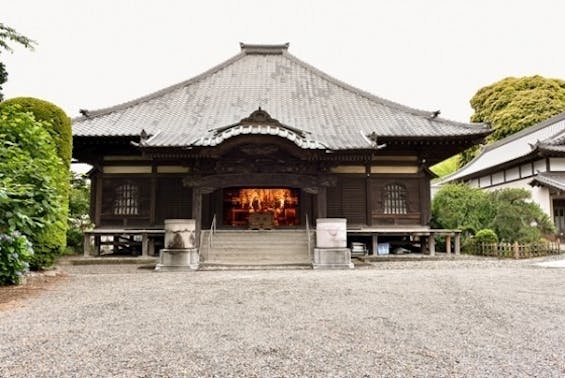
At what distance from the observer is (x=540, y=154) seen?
744 inches

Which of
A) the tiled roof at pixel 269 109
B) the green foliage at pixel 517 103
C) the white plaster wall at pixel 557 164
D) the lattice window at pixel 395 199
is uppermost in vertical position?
the green foliage at pixel 517 103

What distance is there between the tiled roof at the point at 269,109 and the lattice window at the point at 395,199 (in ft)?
7.32

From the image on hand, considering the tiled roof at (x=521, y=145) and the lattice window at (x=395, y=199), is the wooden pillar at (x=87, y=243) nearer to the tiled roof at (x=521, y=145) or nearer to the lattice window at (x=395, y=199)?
the lattice window at (x=395, y=199)

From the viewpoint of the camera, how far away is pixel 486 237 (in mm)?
13109

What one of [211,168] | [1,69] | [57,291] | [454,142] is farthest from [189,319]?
[1,69]

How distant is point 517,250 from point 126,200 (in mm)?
13632

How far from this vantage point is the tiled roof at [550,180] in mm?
17880

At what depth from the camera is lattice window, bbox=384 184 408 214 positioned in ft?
47.2

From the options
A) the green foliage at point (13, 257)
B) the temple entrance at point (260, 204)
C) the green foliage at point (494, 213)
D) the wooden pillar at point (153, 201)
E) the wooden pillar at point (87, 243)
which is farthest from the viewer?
the temple entrance at point (260, 204)

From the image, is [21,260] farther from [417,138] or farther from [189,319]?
[417,138]

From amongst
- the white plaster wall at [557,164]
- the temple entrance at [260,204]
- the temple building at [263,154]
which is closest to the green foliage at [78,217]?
the temple building at [263,154]

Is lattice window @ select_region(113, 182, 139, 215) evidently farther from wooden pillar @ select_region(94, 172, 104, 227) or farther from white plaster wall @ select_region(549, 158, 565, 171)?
white plaster wall @ select_region(549, 158, 565, 171)

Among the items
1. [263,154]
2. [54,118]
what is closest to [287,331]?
[54,118]

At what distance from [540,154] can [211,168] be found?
1661 centimetres
